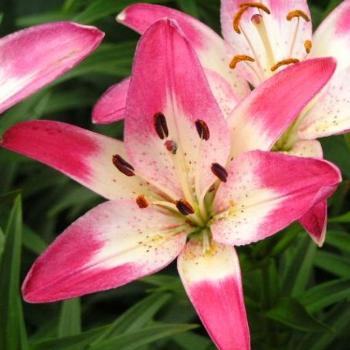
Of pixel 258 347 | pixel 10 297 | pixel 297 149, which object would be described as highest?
pixel 297 149

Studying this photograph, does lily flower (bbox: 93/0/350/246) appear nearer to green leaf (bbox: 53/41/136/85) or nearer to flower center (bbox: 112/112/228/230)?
flower center (bbox: 112/112/228/230)

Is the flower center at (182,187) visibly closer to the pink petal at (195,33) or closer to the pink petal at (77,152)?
the pink petal at (77,152)

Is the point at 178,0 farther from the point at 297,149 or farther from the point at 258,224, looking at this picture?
the point at 258,224

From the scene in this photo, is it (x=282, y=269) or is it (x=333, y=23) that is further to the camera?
(x=282, y=269)

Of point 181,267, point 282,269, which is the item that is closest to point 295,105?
point 181,267

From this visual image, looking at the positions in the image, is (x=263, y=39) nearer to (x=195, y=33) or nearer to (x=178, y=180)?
(x=195, y=33)

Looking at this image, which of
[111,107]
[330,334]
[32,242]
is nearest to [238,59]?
[111,107]
